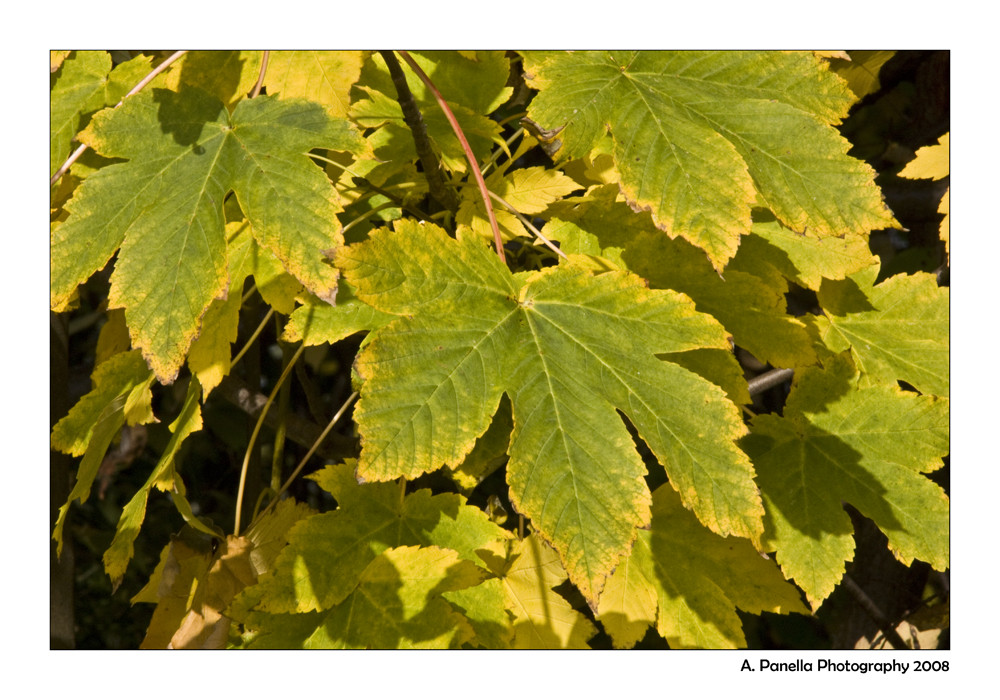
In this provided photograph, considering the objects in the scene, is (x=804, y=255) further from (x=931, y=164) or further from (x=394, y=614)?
(x=394, y=614)

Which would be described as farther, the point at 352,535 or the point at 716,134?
Answer: the point at 352,535

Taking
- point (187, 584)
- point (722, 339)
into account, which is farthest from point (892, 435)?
point (187, 584)

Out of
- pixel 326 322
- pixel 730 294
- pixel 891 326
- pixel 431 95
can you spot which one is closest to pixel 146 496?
pixel 326 322

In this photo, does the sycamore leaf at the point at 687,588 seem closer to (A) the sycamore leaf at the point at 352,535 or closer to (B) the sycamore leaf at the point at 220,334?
(A) the sycamore leaf at the point at 352,535

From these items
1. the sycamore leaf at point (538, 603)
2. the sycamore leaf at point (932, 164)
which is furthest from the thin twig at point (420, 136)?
the sycamore leaf at point (932, 164)

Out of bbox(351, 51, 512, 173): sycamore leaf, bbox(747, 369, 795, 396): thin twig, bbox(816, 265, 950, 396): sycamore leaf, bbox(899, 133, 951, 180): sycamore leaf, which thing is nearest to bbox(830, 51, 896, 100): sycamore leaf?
bbox(899, 133, 951, 180): sycamore leaf
